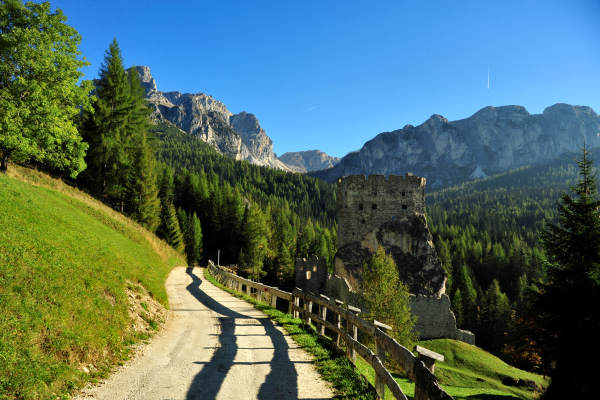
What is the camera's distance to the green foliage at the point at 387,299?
21.0m

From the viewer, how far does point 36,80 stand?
19.5 metres

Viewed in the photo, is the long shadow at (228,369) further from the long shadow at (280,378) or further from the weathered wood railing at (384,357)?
the weathered wood railing at (384,357)

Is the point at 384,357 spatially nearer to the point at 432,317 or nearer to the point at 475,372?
the point at 475,372

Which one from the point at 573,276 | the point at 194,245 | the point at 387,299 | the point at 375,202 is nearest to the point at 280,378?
the point at 573,276

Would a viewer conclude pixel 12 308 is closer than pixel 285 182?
Yes

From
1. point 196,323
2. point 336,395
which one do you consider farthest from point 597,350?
point 196,323

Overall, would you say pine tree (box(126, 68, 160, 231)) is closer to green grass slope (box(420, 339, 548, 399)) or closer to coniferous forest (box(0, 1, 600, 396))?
coniferous forest (box(0, 1, 600, 396))

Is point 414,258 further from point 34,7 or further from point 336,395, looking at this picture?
point 34,7

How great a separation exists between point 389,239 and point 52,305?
28.8 metres

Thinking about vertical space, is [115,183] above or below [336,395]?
above

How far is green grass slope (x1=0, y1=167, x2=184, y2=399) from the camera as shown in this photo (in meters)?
5.66

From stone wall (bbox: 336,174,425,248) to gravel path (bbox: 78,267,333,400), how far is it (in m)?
21.2

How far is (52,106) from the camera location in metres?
19.3

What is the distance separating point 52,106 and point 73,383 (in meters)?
19.4
